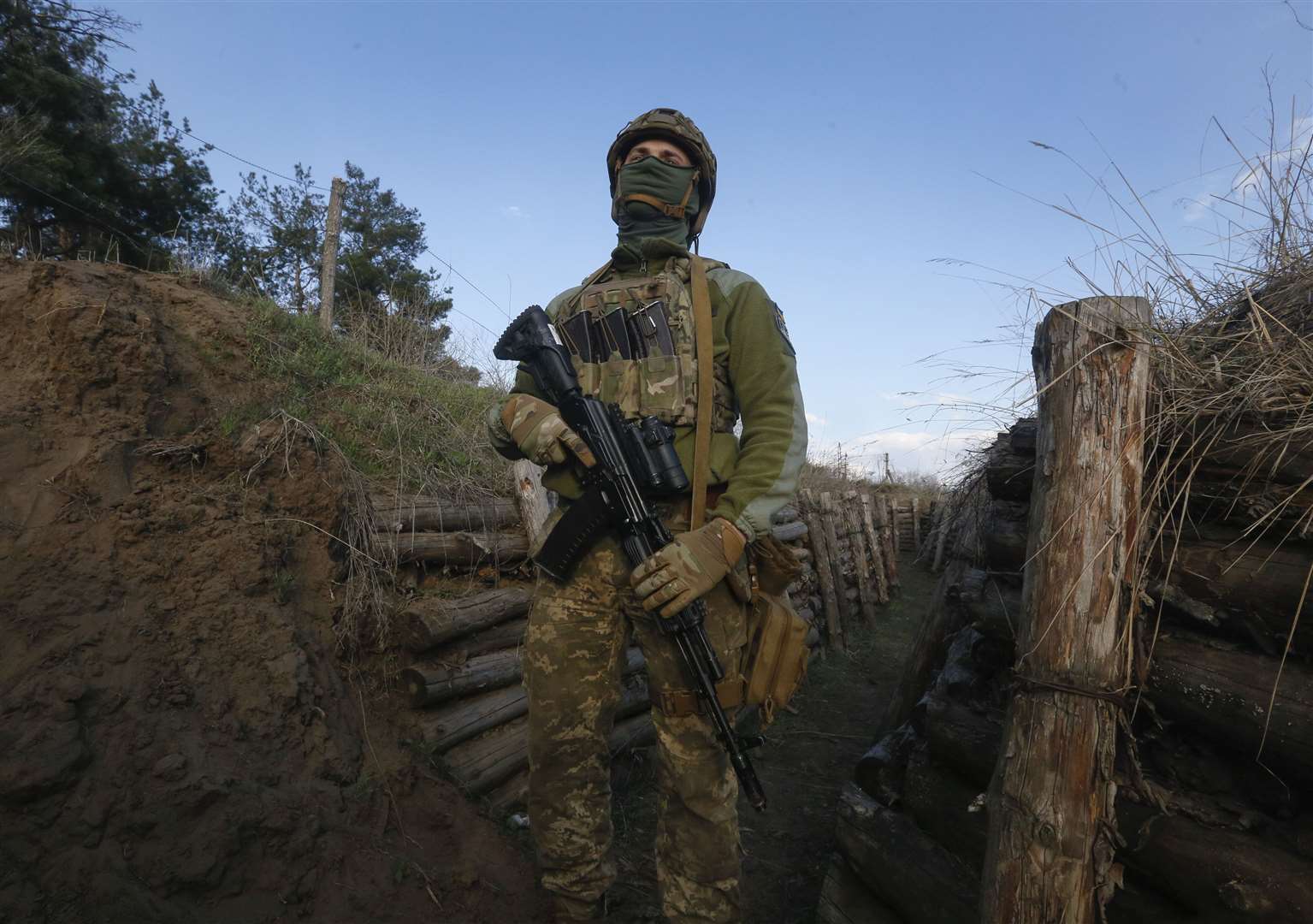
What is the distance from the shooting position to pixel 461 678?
3344mm

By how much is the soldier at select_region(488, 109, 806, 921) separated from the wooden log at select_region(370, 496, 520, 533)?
4.15ft

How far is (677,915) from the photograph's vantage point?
226cm

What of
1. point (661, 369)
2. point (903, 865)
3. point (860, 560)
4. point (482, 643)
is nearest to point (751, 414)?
point (661, 369)

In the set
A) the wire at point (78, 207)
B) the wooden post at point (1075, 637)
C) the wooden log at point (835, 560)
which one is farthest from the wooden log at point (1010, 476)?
the wire at point (78, 207)

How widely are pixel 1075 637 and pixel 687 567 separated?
3.82 feet

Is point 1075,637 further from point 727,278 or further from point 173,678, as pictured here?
point 173,678

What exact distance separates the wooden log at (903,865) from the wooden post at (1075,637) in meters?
0.43

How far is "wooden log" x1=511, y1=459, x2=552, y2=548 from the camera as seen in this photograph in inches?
163

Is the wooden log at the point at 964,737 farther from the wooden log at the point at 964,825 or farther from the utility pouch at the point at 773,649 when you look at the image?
the utility pouch at the point at 773,649

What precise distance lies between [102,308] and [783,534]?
6176mm

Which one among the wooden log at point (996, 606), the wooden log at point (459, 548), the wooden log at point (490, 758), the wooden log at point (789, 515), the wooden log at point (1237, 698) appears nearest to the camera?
the wooden log at point (1237, 698)

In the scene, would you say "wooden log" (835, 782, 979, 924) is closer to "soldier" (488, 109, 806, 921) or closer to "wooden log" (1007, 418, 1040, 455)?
"soldier" (488, 109, 806, 921)

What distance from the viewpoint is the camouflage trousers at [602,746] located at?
227 cm

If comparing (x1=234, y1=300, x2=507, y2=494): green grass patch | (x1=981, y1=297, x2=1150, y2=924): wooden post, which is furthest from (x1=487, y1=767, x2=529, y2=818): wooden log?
(x1=981, y1=297, x2=1150, y2=924): wooden post
